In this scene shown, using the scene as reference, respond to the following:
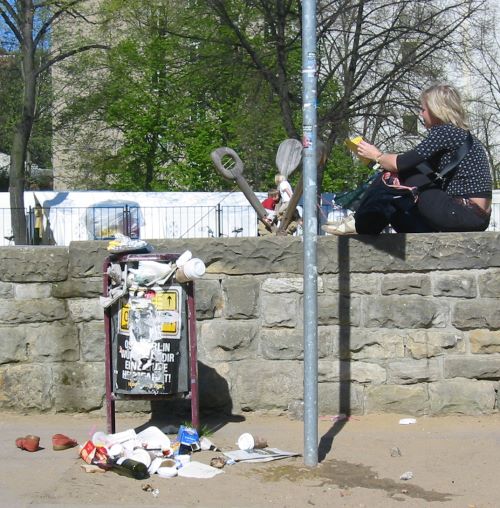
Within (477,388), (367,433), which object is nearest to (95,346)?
(367,433)

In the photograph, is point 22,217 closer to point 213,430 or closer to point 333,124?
point 333,124

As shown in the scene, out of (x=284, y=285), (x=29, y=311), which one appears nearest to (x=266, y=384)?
(x=284, y=285)

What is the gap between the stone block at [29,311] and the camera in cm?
625

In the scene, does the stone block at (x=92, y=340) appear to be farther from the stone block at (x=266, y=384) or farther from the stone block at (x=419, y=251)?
the stone block at (x=419, y=251)

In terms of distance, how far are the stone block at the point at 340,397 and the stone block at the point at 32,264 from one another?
79.6 inches

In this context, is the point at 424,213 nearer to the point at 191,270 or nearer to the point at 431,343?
the point at 431,343

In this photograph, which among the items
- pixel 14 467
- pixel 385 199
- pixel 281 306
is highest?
pixel 385 199

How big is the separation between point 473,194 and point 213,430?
93.6 inches

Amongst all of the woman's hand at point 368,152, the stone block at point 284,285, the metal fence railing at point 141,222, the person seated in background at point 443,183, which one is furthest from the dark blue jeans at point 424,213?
the metal fence railing at point 141,222

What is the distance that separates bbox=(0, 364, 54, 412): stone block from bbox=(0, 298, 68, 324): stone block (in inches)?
13.1

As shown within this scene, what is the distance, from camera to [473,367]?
20.0ft

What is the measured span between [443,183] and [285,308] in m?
1.38

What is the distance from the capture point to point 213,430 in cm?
596

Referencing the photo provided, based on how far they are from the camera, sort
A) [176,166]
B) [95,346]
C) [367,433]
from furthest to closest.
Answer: [176,166] → [95,346] → [367,433]
